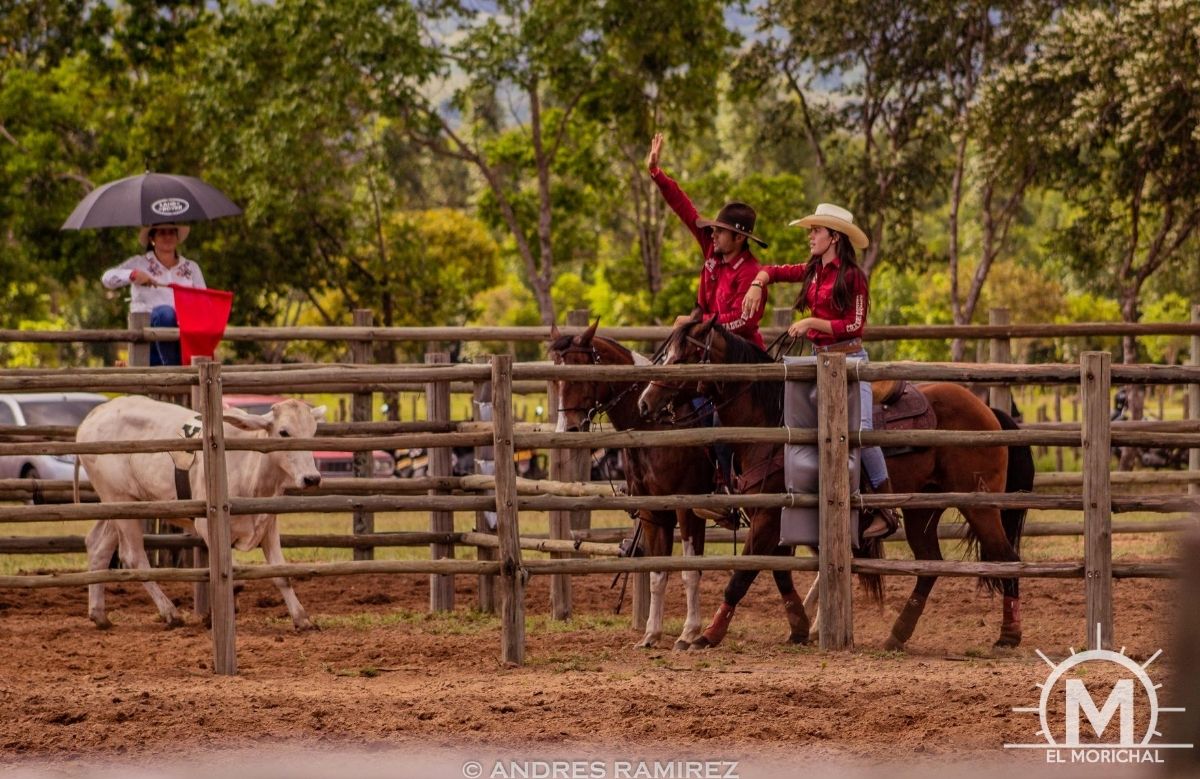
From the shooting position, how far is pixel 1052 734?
677 cm

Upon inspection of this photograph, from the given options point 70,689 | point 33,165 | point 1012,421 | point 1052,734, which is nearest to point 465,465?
point 33,165

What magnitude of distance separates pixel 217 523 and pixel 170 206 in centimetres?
510

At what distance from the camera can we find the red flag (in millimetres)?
11820

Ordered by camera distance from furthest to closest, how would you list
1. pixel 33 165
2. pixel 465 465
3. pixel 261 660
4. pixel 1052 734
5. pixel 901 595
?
pixel 33 165 → pixel 465 465 → pixel 901 595 → pixel 261 660 → pixel 1052 734

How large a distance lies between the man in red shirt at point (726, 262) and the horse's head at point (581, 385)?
0.55m

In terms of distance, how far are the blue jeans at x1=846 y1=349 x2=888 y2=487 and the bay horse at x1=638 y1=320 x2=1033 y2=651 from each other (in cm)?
29

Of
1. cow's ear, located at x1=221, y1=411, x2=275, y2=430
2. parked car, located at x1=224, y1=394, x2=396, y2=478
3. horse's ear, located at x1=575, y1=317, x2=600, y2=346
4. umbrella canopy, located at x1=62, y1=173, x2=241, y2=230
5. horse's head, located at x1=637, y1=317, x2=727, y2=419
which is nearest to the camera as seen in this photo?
horse's head, located at x1=637, y1=317, x2=727, y2=419

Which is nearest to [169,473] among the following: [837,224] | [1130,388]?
[837,224]

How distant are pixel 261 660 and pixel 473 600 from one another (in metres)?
3.51

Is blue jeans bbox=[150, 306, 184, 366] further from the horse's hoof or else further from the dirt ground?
the horse's hoof

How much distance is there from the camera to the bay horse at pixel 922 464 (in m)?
9.89

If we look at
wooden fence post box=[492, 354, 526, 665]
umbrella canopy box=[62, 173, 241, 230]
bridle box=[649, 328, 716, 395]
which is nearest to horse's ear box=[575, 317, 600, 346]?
bridle box=[649, 328, 716, 395]

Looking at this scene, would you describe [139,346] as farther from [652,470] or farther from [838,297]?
[838,297]

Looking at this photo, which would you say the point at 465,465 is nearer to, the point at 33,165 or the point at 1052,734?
the point at 33,165
